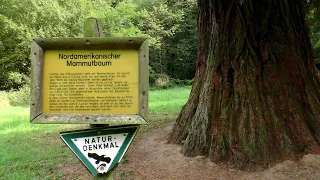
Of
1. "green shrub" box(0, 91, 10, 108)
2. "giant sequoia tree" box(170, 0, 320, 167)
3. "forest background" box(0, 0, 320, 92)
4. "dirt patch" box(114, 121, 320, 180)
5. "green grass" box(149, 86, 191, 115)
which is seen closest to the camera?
"dirt patch" box(114, 121, 320, 180)

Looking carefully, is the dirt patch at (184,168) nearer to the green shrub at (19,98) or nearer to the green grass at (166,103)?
the green grass at (166,103)

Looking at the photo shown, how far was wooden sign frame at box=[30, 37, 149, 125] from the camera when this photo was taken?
240cm

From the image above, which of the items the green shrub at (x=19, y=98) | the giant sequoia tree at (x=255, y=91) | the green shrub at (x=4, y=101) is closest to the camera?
the giant sequoia tree at (x=255, y=91)

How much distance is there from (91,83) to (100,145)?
0.53m

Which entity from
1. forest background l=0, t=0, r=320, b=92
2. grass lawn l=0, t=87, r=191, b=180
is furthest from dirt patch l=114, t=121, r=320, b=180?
forest background l=0, t=0, r=320, b=92

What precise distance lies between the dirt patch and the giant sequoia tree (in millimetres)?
164

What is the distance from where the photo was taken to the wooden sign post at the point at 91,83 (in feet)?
7.92

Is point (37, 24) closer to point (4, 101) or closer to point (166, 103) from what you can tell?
point (4, 101)

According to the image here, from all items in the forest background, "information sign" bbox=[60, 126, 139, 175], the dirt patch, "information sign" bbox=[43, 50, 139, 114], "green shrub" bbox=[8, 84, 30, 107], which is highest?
the forest background

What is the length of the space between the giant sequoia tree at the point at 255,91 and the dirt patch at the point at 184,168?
0.54ft

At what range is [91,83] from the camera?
2420mm

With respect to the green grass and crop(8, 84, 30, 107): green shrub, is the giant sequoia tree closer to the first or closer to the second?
the green grass

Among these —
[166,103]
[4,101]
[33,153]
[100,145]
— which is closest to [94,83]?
[100,145]

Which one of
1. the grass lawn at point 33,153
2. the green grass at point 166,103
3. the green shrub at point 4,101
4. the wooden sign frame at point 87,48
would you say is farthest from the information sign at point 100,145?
the green shrub at point 4,101
